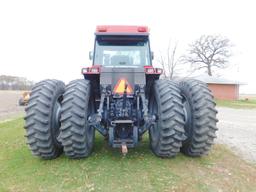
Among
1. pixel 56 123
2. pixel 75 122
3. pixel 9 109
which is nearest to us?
pixel 75 122

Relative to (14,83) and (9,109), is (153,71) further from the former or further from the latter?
(14,83)

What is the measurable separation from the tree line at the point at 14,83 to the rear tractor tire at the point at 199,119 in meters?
66.9

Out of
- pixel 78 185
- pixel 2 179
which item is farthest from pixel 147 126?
pixel 2 179

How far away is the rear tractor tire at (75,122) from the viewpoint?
4.81m

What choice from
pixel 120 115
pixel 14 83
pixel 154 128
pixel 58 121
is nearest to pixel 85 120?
pixel 58 121

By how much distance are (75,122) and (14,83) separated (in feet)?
239

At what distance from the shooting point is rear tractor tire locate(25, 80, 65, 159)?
4906mm

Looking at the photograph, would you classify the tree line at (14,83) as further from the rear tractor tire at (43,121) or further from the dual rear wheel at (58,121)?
the dual rear wheel at (58,121)

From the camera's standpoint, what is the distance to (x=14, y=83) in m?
71.6

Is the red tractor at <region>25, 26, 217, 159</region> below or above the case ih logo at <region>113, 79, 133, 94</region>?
below

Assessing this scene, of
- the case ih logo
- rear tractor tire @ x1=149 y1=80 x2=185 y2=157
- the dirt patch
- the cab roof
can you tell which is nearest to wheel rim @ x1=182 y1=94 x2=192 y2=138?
rear tractor tire @ x1=149 y1=80 x2=185 y2=157

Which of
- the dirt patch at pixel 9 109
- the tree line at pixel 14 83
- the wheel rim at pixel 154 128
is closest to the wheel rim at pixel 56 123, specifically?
the wheel rim at pixel 154 128

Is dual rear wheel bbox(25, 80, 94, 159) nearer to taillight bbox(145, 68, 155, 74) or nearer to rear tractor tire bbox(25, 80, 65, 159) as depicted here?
rear tractor tire bbox(25, 80, 65, 159)

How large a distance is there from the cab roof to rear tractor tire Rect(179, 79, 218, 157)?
5.12ft
